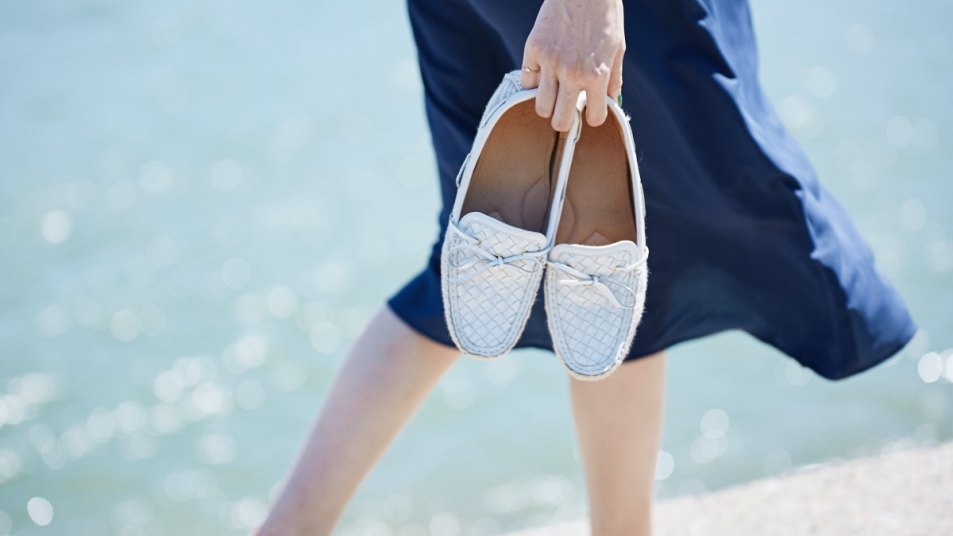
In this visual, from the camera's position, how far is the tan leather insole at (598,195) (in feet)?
4.98

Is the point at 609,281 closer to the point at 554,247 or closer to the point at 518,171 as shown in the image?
the point at 554,247

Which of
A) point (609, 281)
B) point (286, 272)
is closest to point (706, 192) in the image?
point (609, 281)

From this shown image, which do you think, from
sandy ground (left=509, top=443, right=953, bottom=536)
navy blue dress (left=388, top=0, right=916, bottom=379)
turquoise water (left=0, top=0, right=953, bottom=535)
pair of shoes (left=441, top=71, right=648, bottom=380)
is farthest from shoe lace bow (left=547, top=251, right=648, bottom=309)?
turquoise water (left=0, top=0, right=953, bottom=535)

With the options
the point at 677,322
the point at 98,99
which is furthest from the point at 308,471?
the point at 98,99

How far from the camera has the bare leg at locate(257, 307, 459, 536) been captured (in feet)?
5.58

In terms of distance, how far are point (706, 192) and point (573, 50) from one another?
0.35m

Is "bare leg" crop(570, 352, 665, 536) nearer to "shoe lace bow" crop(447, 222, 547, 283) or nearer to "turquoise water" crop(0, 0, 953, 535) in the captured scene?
"shoe lace bow" crop(447, 222, 547, 283)

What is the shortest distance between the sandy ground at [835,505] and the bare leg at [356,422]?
0.89 m

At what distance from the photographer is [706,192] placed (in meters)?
1.58

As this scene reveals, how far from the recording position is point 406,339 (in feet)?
5.79

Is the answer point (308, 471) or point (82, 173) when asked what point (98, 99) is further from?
point (308, 471)

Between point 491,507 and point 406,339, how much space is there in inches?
59.5

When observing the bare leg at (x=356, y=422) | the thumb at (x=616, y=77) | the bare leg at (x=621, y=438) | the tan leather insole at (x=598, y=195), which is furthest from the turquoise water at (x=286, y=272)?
the thumb at (x=616, y=77)

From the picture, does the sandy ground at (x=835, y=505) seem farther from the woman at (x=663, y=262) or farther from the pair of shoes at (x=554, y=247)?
the pair of shoes at (x=554, y=247)
